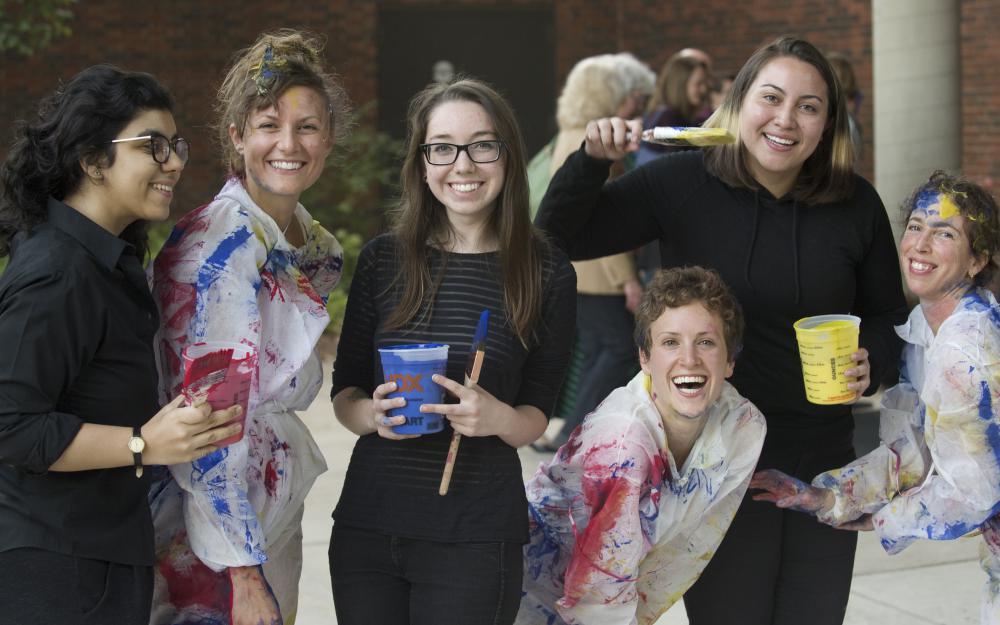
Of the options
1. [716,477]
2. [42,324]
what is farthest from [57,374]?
[716,477]

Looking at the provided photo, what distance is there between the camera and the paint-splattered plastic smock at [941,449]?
301cm

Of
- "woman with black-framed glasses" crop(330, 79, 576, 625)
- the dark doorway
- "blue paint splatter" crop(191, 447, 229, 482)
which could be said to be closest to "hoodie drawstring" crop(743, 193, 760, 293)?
"woman with black-framed glasses" crop(330, 79, 576, 625)

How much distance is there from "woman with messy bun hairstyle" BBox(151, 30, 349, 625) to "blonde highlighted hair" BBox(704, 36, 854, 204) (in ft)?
3.35

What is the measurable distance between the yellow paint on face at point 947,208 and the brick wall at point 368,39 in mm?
8961

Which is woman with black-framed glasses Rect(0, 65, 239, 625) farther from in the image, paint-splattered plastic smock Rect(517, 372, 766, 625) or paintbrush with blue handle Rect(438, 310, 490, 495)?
paint-splattered plastic smock Rect(517, 372, 766, 625)

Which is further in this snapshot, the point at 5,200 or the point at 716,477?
the point at 716,477

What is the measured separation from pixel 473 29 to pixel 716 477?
11.0 m

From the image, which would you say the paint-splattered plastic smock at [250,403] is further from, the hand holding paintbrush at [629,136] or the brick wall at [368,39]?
the brick wall at [368,39]

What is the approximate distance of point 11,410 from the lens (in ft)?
7.69

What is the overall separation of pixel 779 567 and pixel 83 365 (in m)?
1.83

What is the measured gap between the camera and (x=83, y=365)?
8.00ft

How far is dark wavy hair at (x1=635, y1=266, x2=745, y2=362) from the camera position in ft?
10.0

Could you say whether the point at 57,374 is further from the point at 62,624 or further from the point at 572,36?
the point at 572,36

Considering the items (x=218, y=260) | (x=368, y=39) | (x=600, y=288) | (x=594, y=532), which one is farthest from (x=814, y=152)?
(x=368, y=39)
